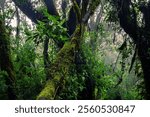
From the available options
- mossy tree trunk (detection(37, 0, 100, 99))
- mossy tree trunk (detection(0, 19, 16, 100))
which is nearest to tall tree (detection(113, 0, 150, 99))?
mossy tree trunk (detection(37, 0, 100, 99))

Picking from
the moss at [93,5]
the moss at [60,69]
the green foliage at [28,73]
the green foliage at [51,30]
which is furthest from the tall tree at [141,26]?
the moss at [60,69]

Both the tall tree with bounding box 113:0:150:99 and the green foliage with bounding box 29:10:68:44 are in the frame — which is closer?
the green foliage with bounding box 29:10:68:44

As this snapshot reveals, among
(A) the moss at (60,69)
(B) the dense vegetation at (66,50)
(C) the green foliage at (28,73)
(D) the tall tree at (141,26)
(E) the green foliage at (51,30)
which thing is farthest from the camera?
(D) the tall tree at (141,26)

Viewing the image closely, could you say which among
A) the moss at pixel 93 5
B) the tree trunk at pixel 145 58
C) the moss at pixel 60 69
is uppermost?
the moss at pixel 93 5

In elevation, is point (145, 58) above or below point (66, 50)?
below

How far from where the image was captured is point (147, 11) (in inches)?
400

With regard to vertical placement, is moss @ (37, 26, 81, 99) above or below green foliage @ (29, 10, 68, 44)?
below

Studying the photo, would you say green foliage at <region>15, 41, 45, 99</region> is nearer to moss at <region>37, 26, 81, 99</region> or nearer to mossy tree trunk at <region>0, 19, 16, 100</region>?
mossy tree trunk at <region>0, 19, 16, 100</region>

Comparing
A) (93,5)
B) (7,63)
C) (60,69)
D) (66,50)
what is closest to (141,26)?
(93,5)

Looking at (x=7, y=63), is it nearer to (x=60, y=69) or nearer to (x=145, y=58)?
(x=60, y=69)

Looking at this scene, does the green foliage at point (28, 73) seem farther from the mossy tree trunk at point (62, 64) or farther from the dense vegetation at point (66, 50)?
the mossy tree trunk at point (62, 64)

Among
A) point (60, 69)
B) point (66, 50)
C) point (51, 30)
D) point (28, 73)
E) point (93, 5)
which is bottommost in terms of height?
point (28, 73)

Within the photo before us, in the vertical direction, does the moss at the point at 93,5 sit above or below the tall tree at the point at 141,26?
above

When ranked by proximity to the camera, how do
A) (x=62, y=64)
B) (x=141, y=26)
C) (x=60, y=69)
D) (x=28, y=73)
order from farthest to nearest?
(x=141, y=26) → (x=28, y=73) → (x=62, y=64) → (x=60, y=69)
